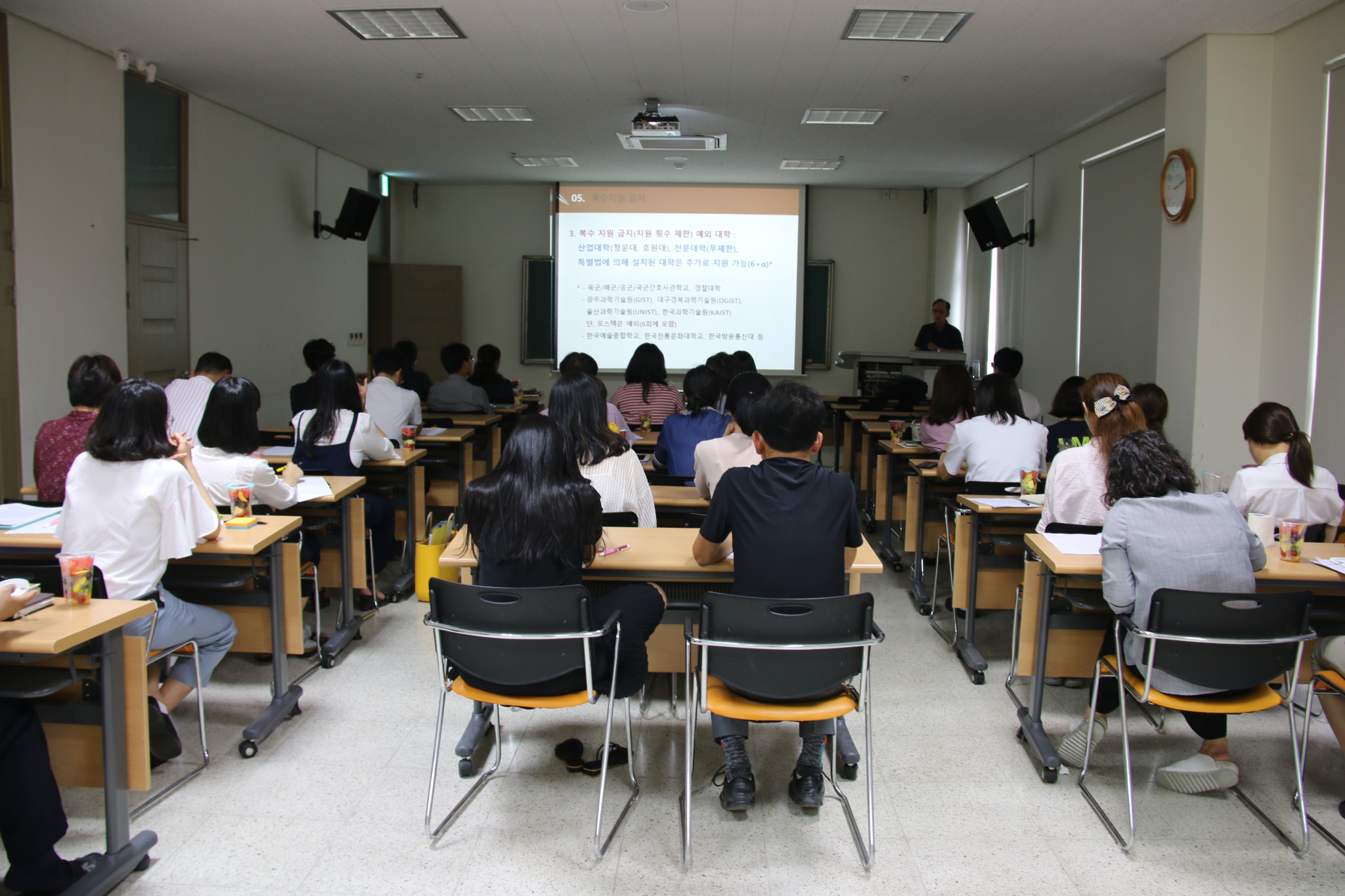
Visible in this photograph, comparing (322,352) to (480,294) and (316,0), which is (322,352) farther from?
(480,294)

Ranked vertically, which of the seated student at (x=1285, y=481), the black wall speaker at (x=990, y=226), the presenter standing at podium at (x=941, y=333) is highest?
the black wall speaker at (x=990, y=226)

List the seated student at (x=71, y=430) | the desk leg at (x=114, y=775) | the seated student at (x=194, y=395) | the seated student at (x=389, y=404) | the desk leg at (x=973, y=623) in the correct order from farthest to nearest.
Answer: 1. the seated student at (x=389, y=404)
2. the seated student at (x=194, y=395)
3. the desk leg at (x=973, y=623)
4. the seated student at (x=71, y=430)
5. the desk leg at (x=114, y=775)

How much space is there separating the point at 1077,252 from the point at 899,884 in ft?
21.8

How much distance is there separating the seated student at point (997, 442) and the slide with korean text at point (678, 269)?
6098mm

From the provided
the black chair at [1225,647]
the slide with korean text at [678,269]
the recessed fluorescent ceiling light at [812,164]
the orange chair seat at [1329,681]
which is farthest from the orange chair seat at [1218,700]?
the slide with korean text at [678,269]

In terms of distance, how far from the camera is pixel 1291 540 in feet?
9.23

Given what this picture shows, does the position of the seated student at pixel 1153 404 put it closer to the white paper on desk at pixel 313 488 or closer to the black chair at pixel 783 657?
the black chair at pixel 783 657

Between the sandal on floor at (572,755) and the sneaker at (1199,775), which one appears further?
the sandal on floor at (572,755)

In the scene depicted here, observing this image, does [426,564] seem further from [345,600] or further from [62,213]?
[62,213]

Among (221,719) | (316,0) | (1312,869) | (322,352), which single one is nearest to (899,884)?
(1312,869)

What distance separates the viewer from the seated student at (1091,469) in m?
3.18

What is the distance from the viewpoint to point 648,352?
19.1ft

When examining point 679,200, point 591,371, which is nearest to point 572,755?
point 591,371

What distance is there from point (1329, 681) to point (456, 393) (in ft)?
17.5
